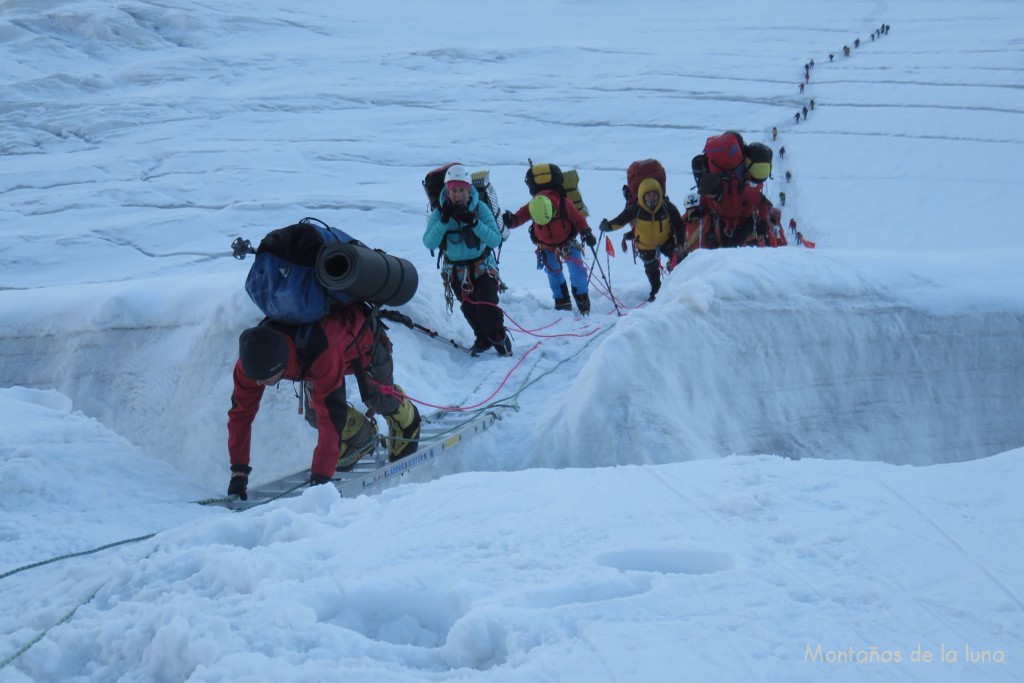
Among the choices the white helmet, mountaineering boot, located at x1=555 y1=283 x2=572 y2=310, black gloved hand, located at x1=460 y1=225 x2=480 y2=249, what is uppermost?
the white helmet

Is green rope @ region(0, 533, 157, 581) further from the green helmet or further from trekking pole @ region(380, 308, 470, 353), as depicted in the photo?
the green helmet

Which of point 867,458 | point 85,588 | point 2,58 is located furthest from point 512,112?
point 85,588

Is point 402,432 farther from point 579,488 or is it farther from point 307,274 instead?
point 579,488

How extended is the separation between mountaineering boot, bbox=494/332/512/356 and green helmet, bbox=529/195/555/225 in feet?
3.97

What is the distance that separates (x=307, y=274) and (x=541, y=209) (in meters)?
3.89

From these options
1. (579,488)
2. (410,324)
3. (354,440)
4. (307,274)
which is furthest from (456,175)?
(579,488)

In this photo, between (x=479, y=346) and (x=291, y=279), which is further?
(x=479, y=346)

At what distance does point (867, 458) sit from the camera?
5176 millimetres

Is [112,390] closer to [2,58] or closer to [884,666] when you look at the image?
[884,666]

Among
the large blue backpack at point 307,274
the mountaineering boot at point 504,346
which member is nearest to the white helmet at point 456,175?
the mountaineering boot at point 504,346

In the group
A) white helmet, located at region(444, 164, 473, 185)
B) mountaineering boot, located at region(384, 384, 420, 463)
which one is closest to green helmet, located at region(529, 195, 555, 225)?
white helmet, located at region(444, 164, 473, 185)

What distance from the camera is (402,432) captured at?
495 cm

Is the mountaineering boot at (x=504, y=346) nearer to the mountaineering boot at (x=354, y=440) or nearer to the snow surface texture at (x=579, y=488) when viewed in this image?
the snow surface texture at (x=579, y=488)

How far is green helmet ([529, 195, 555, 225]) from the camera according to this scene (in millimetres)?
7594
